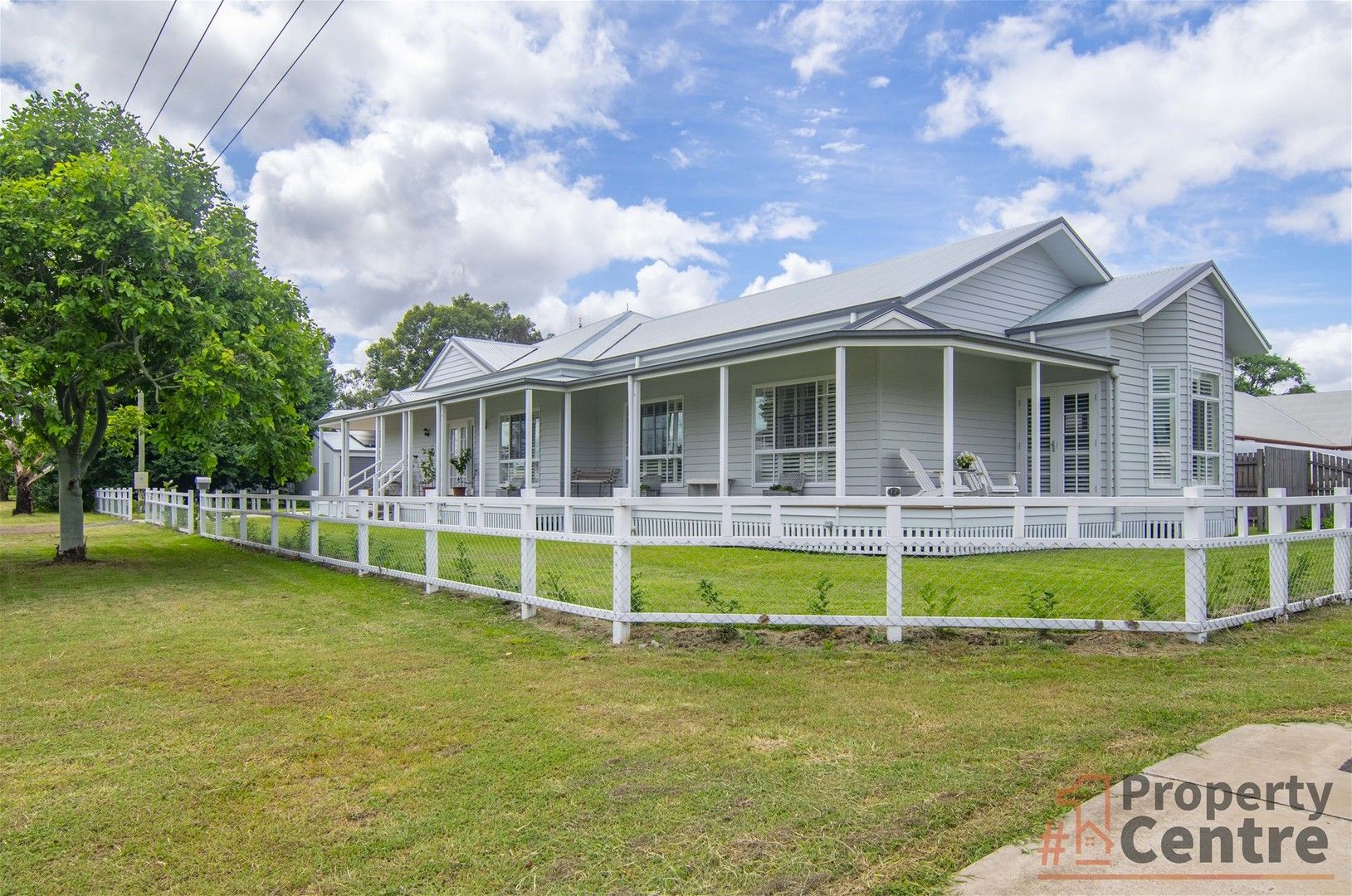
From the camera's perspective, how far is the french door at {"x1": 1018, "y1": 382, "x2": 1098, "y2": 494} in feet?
49.1

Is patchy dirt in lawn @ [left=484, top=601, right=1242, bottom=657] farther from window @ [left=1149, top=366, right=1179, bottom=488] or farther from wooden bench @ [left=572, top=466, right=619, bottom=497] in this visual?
wooden bench @ [left=572, top=466, right=619, bottom=497]

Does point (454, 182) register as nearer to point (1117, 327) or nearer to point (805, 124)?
point (805, 124)

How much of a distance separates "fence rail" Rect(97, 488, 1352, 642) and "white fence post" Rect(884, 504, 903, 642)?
0.02 meters

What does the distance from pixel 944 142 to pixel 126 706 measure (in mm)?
15909

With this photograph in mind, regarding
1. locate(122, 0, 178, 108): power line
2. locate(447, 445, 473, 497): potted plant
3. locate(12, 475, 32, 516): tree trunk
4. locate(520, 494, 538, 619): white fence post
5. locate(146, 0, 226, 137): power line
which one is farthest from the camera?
locate(12, 475, 32, 516): tree trunk

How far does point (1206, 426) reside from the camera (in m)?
15.9

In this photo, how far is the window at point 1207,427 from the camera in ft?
51.0

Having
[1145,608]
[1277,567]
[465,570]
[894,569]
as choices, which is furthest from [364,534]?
[1277,567]

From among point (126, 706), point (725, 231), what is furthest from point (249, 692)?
point (725, 231)

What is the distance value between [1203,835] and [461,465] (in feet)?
71.9

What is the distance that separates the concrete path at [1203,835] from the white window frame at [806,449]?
35.5 ft

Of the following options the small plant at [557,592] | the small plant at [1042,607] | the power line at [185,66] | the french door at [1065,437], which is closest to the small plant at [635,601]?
the small plant at [557,592]

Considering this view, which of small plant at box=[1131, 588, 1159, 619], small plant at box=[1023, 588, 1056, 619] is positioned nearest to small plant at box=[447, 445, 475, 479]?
small plant at box=[1023, 588, 1056, 619]

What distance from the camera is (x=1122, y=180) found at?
57.1 feet
